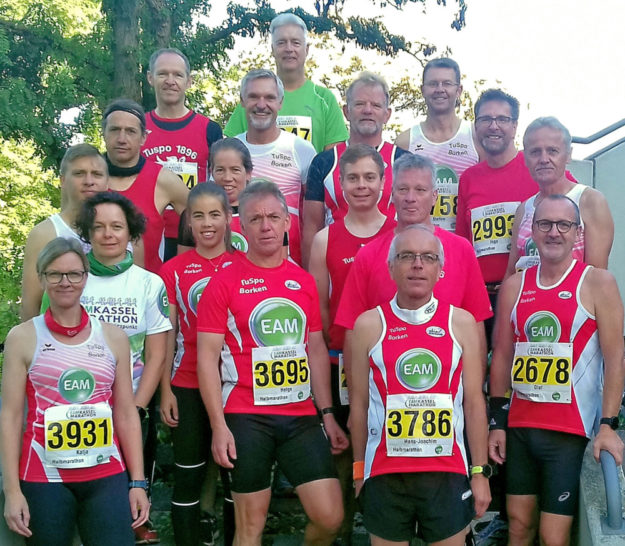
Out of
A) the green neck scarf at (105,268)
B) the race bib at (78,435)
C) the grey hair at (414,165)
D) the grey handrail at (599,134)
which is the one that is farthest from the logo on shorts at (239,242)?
the grey handrail at (599,134)

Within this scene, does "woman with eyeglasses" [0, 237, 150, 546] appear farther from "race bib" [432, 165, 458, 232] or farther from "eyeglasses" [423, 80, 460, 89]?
"eyeglasses" [423, 80, 460, 89]

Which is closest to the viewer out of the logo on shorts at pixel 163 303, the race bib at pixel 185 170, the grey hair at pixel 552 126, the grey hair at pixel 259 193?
the grey hair at pixel 259 193

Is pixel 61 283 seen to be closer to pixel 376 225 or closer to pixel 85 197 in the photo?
pixel 85 197

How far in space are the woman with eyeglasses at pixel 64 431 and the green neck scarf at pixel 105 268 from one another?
1.39 feet

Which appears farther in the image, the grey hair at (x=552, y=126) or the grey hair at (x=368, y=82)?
the grey hair at (x=368, y=82)

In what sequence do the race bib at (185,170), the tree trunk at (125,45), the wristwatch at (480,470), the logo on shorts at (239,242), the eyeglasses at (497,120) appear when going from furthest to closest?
the tree trunk at (125,45), the race bib at (185,170), the eyeglasses at (497,120), the logo on shorts at (239,242), the wristwatch at (480,470)

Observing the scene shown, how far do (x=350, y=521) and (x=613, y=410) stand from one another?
5.22 feet

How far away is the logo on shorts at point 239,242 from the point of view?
471 cm

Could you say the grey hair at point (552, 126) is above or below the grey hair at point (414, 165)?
above

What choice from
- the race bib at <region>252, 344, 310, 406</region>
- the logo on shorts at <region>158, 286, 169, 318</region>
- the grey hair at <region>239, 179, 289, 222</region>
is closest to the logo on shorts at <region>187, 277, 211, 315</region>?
the logo on shorts at <region>158, 286, 169, 318</region>

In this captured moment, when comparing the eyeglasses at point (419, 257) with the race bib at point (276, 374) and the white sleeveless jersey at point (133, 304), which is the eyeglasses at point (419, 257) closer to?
the race bib at point (276, 374)

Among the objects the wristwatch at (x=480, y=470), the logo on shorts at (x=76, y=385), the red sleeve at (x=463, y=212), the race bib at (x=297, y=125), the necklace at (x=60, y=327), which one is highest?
the race bib at (x=297, y=125)

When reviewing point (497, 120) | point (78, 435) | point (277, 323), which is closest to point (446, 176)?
point (497, 120)

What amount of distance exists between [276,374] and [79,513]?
44.2 inches
